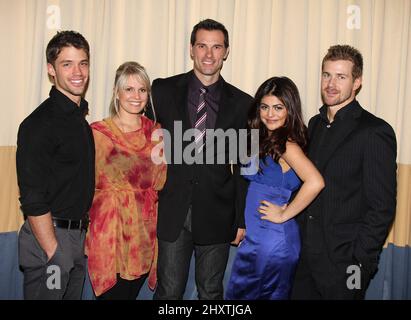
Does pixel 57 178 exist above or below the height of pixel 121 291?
above

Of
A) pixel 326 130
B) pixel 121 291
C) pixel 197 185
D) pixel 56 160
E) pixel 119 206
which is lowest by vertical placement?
pixel 121 291

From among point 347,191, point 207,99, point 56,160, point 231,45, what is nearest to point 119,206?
point 56,160

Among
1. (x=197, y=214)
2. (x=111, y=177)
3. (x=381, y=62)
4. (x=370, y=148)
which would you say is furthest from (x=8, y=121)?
(x=381, y=62)

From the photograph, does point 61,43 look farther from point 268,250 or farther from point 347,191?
point 347,191

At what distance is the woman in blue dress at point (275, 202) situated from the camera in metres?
2.25

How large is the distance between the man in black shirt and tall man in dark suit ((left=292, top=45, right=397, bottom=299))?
1.29 meters

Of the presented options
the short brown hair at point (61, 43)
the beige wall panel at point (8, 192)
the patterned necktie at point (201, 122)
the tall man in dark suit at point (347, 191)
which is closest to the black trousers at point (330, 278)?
the tall man in dark suit at point (347, 191)

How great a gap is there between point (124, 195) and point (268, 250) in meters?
0.87

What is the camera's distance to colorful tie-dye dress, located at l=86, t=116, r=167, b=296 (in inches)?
91.4

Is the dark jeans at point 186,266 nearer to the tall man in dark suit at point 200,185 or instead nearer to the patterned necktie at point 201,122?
the tall man in dark suit at point 200,185

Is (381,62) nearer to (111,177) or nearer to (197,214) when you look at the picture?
(197,214)

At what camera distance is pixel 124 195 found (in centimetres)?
235

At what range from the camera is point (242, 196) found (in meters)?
2.61

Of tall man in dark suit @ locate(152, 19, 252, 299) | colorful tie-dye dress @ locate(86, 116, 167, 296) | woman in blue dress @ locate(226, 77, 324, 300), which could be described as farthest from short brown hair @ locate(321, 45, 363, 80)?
colorful tie-dye dress @ locate(86, 116, 167, 296)
